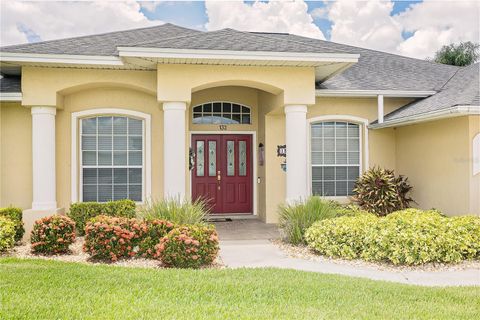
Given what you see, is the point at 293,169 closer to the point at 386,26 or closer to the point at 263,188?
the point at 263,188

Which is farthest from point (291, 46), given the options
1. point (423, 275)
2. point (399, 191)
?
point (423, 275)

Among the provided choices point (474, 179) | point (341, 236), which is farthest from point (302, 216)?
point (474, 179)

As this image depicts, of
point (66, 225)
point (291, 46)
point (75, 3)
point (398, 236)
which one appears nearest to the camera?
point (398, 236)

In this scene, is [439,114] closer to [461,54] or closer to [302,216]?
[302,216]

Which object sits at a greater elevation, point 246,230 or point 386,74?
point 386,74

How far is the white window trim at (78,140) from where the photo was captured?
36.1 feet

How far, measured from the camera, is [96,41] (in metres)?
11.1

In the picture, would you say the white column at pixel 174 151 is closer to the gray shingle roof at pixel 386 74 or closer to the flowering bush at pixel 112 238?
the flowering bush at pixel 112 238

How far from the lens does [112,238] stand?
291 inches

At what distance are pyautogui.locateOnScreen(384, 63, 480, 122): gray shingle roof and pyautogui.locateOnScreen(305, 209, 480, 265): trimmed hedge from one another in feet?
9.18

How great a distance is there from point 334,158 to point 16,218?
8.01 m

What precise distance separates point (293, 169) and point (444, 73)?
6.60 meters

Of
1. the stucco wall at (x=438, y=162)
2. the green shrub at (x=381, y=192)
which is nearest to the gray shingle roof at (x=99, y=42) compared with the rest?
the green shrub at (x=381, y=192)

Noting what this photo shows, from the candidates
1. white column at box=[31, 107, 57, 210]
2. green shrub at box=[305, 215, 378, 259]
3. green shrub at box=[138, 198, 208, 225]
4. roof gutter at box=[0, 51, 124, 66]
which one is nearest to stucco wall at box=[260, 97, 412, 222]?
green shrub at box=[305, 215, 378, 259]
